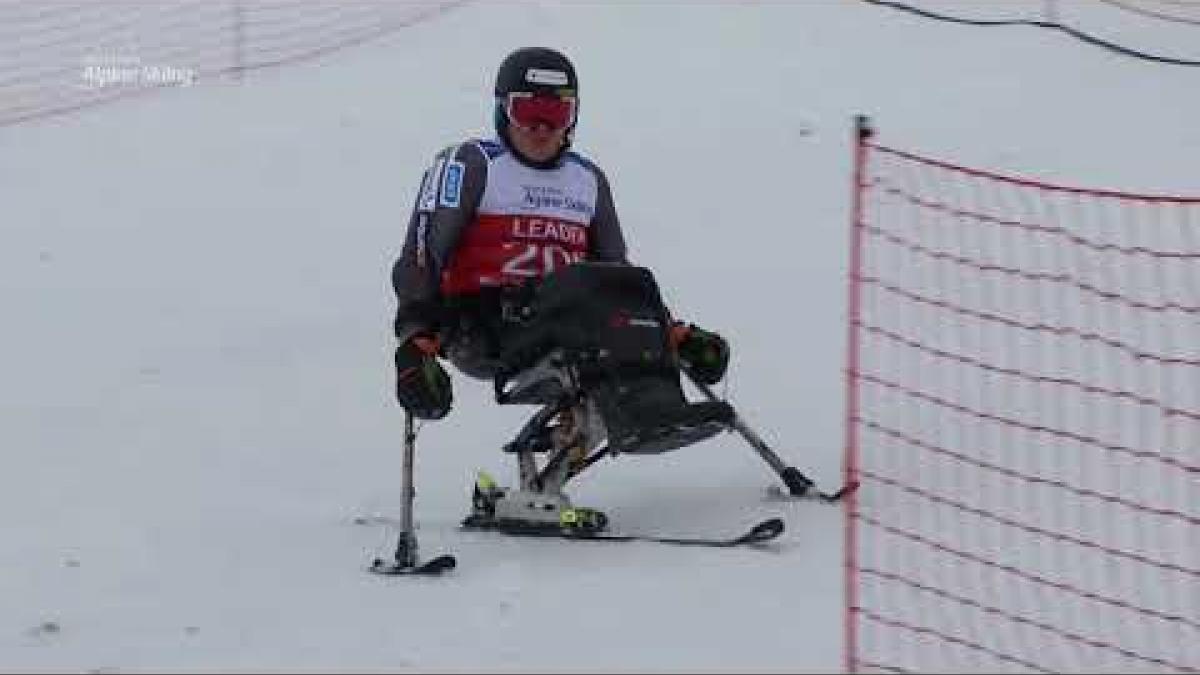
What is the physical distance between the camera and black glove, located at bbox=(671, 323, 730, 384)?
757 centimetres

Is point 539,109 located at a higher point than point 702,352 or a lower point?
higher

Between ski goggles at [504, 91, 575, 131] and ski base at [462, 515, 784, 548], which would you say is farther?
ski goggles at [504, 91, 575, 131]

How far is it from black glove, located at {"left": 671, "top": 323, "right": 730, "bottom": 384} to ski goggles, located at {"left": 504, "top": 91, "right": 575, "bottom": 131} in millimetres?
751

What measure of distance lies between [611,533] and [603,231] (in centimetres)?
108

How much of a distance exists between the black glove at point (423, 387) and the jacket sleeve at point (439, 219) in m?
0.42

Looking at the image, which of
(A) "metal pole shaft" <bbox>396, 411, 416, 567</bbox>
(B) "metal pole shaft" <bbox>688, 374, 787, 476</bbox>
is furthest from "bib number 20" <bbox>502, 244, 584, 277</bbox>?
(A) "metal pole shaft" <bbox>396, 411, 416, 567</bbox>

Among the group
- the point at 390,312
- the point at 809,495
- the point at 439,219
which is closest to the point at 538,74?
the point at 439,219

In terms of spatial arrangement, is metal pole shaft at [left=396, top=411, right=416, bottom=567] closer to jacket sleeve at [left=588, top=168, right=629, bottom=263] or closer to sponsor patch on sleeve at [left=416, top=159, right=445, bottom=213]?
sponsor patch on sleeve at [left=416, top=159, right=445, bottom=213]

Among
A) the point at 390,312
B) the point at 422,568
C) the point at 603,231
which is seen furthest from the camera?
the point at 390,312

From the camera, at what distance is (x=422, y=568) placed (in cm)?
689

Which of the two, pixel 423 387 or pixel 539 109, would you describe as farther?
pixel 539 109

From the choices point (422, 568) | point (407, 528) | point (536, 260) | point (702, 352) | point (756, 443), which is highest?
point (536, 260)

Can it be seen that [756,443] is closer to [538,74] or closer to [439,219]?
[439,219]

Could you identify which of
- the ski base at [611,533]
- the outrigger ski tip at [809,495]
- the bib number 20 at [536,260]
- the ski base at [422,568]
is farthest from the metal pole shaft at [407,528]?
the outrigger ski tip at [809,495]
